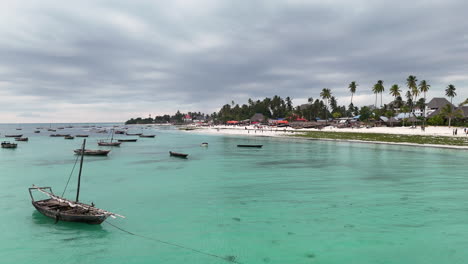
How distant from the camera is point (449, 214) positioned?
60.9 ft

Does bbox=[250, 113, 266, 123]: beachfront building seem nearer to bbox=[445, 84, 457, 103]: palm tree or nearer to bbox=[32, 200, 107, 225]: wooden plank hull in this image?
bbox=[445, 84, 457, 103]: palm tree

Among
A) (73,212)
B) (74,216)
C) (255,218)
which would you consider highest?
(73,212)

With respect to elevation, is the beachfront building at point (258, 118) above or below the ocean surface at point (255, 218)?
above

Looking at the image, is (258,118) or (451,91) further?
(258,118)

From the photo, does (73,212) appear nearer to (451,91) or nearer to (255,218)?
(255,218)

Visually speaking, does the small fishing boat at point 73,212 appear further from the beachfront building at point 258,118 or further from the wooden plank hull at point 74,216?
the beachfront building at point 258,118

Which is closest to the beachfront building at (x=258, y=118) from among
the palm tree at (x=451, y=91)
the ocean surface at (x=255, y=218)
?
the palm tree at (x=451, y=91)

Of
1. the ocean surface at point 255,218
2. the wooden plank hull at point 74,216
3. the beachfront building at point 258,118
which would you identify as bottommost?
the ocean surface at point 255,218

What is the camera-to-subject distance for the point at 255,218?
18.5 meters

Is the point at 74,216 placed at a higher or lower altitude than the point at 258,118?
lower

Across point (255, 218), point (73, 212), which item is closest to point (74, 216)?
point (73, 212)

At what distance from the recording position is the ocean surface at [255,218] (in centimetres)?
1376

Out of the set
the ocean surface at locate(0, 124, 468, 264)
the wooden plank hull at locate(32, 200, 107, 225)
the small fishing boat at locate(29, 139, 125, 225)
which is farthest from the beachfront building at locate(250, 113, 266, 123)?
the wooden plank hull at locate(32, 200, 107, 225)

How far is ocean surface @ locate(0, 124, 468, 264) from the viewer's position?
1376 centimetres
